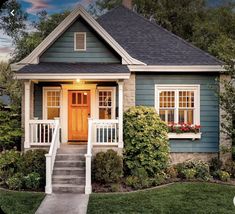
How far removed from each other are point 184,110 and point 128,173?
3.07 m

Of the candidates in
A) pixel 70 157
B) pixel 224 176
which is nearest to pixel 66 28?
pixel 70 157

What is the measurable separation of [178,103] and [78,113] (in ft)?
11.9

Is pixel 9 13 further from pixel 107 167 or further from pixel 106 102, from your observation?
pixel 106 102

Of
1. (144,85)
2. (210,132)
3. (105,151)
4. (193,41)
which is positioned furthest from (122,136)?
(193,41)

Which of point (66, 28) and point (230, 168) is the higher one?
point (66, 28)

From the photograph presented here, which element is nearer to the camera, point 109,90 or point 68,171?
point 68,171

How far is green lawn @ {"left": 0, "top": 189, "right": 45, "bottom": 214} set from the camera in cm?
829

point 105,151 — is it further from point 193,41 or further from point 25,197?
point 193,41

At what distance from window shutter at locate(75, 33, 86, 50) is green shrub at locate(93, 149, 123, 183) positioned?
390 centimetres

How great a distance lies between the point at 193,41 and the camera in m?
23.5

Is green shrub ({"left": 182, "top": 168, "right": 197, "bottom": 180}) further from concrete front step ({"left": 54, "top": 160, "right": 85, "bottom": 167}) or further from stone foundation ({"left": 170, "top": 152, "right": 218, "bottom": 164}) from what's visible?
concrete front step ({"left": 54, "top": 160, "right": 85, "bottom": 167})

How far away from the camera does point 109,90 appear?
13.9 metres

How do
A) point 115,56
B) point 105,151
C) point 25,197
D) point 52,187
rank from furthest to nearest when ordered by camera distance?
point 115,56, point 105,151, point 52,187, point 25,197

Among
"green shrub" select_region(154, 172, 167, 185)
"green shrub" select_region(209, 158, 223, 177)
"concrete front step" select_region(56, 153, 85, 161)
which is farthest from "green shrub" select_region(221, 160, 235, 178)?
"concrete front step" select_region(56, 153, 85, 161)
